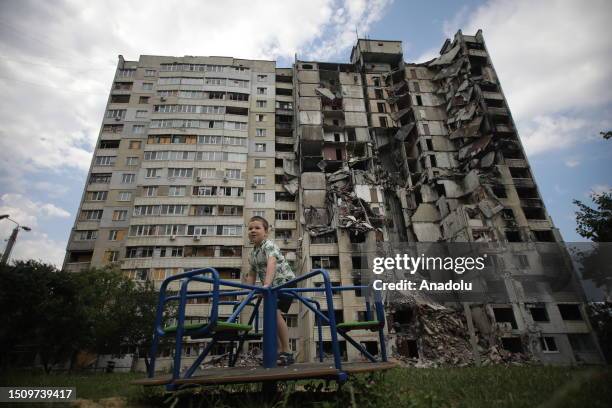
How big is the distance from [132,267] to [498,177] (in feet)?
139

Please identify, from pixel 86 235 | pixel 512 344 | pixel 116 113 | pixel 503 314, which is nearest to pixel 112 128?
pixel 116 113

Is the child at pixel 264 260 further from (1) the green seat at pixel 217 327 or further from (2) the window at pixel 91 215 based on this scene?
(2) the window at pixel 91 215

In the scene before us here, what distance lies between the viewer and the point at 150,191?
37500 mm

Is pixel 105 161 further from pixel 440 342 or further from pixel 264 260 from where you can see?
pixel 440 342

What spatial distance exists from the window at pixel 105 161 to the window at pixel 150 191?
6871 mm

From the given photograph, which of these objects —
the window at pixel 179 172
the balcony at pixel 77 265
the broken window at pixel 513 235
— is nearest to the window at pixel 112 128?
the window at pixel 179 172

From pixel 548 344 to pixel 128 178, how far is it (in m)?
49.1

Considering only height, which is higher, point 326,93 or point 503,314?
point 326,93

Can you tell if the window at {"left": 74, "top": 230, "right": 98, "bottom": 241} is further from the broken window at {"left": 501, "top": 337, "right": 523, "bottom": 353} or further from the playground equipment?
the broken window at {"left": 501, "top": 337, "right": 523, "bottom": 353}

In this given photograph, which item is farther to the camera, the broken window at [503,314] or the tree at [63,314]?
the broken window at [503,314]

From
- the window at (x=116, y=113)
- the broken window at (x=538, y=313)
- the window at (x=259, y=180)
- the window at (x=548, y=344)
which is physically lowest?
the window at (x=548, y=344)

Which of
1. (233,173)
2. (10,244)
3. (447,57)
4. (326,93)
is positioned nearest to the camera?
(10,244)

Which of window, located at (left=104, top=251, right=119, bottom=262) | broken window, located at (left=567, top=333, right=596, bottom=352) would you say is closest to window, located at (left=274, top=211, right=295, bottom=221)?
window, located at (left=104, top=251, right=119, bottom=262)

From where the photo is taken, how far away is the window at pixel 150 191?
122 ft
